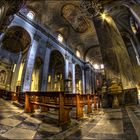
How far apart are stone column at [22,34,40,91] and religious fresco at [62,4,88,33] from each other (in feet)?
18.9

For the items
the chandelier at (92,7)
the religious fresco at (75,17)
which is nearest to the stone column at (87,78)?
the religious fresco at (75,17)

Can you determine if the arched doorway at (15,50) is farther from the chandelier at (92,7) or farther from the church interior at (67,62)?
the chandelier at (92,7)

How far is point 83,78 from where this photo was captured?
23.4m

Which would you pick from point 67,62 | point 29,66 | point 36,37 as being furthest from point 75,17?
point 29,66

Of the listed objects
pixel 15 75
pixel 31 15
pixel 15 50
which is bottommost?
pixel 15 75

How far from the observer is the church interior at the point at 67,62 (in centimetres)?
333

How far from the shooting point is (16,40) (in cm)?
1373

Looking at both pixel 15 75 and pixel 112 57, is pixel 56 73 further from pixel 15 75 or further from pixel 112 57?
pixel 112 57

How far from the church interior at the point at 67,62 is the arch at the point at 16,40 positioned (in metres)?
0.05

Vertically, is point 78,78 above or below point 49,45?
below

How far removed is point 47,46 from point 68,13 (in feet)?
18.5

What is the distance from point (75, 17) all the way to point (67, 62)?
6.79 metres

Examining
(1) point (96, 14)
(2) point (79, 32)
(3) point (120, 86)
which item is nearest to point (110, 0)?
(1) point (96, 14)

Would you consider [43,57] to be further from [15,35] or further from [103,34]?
[103,34]
